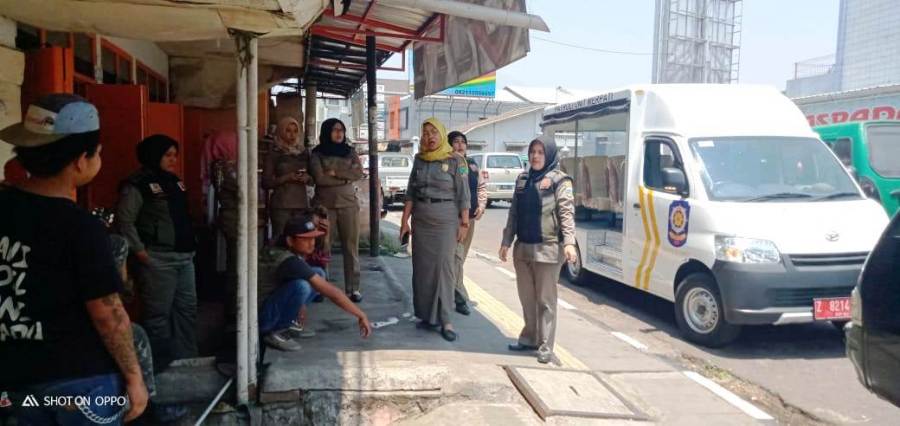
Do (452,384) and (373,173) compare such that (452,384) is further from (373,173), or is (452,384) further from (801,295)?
(373,173)

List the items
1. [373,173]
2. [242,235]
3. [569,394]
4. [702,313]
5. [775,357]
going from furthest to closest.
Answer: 1. [373,173]
2. [702,313]
3. [775,357]
4. [569,394]
5. [242,235]

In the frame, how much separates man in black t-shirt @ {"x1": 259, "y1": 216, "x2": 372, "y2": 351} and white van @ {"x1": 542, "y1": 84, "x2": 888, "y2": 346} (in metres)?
3.29

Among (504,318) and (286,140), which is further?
(504,318)

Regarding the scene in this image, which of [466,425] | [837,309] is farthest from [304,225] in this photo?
[837,309]

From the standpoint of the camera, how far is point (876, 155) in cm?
1002

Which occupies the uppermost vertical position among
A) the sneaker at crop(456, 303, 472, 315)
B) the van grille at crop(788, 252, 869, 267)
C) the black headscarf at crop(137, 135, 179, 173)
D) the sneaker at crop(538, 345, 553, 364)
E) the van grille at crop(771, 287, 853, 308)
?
the black headscarf at crop(137, 135, 179, 173)

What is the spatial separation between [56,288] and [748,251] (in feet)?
16.6

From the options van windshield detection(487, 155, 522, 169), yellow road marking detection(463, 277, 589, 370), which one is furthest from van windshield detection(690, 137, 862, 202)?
van windshield detection(487, 155, 522, 169)

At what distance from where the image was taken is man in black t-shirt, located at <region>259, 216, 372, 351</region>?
13.1 feet

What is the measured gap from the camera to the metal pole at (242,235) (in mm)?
3430

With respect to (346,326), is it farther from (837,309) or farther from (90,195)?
(837,309)

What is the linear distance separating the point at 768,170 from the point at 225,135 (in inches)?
205

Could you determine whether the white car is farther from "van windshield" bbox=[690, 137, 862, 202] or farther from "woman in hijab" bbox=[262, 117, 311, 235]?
"woman in hijab" bbox=[262, 117, 311, 235]

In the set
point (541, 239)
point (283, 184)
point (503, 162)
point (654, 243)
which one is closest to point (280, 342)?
point (283, 184)
